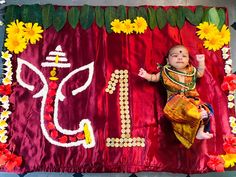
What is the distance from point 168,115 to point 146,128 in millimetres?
139

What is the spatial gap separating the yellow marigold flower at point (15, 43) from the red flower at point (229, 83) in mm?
958

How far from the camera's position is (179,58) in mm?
1781

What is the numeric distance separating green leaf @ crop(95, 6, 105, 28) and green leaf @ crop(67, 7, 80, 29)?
9 centimetres

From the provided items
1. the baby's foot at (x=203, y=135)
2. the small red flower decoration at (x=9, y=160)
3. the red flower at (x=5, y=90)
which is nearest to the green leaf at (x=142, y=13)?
the baby's foot at (x=203, y=135)

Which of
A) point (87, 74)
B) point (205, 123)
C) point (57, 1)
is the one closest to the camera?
point (205, 123)

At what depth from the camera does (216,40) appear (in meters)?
1.93

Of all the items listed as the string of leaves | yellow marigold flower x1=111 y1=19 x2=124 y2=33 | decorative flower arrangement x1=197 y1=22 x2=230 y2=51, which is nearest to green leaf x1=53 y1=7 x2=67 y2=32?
the string of leaves

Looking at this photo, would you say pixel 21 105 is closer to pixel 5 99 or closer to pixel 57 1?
pixel 5 99

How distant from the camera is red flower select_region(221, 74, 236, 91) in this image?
1.87 meters

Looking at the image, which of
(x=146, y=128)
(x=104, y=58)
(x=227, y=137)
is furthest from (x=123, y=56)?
(x=227, y=137)

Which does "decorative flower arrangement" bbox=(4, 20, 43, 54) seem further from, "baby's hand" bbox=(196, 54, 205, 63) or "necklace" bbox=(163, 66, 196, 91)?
"baby's hand" bbox=(196, 54, 205, 63)

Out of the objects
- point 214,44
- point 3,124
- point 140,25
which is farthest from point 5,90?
point 214,44

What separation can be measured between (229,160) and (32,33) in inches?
42.4

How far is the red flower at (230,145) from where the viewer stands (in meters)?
1.79
